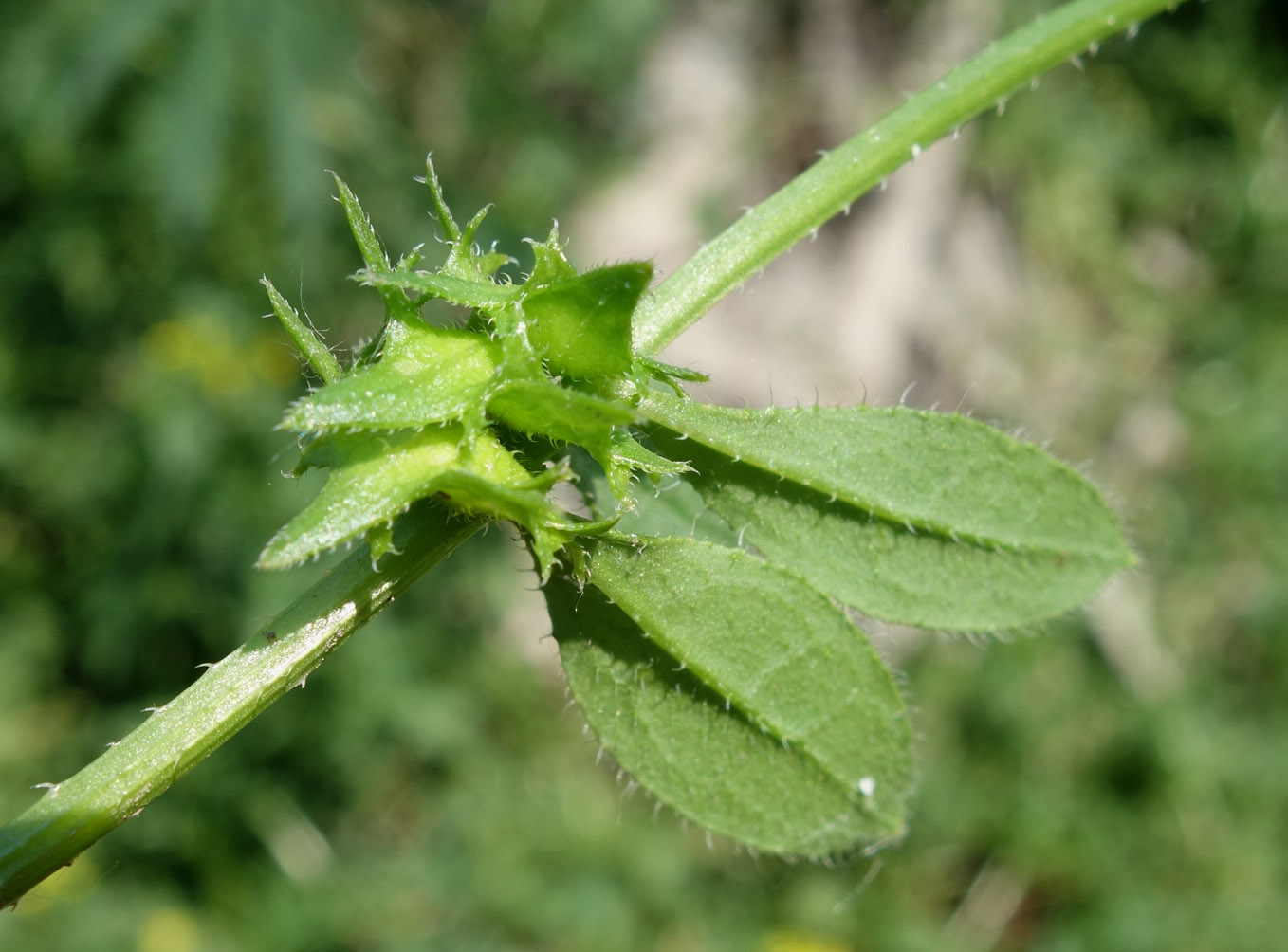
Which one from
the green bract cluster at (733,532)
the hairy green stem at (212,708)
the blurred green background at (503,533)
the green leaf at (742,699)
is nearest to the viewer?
the hairy green stem at (212,708)

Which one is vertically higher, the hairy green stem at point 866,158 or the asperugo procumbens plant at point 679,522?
the hairy green stem at point 866,158

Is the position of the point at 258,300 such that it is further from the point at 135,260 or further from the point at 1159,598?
the point at 1159,598

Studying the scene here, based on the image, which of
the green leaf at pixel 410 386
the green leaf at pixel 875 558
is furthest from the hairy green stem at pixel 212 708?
the green leaf at pixel 875 558

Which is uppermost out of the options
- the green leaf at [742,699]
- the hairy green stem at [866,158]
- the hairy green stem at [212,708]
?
the hairy green stem at [866,158]

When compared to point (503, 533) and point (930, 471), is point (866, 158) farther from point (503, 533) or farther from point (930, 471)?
point (503, 533)

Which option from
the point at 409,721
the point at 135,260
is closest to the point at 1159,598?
the point at 409,721

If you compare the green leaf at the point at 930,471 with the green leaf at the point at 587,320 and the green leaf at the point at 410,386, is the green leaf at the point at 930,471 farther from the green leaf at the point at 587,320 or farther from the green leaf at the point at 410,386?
the green leaf at the point at 410,386

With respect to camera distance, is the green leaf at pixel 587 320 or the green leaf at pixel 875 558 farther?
the green leaf at pixel 875 558

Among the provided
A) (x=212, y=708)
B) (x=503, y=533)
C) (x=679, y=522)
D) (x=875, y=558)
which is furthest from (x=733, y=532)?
(x=503, y=533)

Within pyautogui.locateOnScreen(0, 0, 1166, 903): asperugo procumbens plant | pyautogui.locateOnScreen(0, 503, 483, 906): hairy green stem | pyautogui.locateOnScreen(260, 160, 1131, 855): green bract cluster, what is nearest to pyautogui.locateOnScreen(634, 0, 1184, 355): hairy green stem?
pyautogui.locateOnScreen(0, 0, 1166, 903): asperugo procumbens plant
